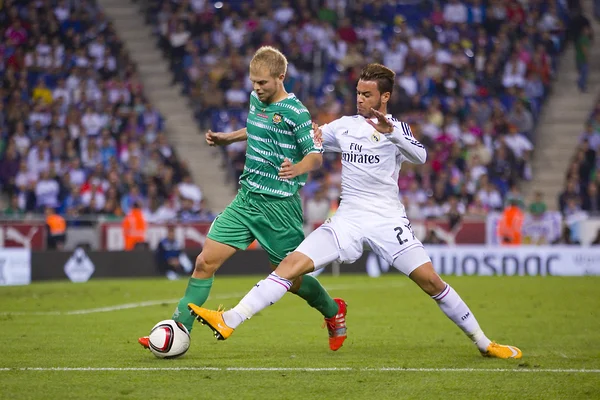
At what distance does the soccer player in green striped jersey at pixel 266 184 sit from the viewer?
8445 millimetres

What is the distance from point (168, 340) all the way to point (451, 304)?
7.57 ft

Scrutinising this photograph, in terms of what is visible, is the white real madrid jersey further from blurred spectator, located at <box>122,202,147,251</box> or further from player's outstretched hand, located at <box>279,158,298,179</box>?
blurred spectator, located at <box>122,202,147,251</box>

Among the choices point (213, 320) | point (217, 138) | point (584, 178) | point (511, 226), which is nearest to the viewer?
point (213, 320)

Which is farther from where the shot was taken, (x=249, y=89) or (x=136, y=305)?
(x=249, y=89)

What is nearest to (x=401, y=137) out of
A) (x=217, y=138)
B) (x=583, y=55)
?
(x=217, y=138)

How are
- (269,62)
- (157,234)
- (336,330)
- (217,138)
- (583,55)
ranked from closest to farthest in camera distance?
(269,62) < (217,138) < (336,330) < (157,234) < (583,55)

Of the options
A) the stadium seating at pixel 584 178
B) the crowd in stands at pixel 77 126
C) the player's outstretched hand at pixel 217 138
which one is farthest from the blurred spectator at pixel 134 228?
the player's outstretched hand at pixel 217 138

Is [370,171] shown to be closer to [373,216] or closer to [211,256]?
[373,216]

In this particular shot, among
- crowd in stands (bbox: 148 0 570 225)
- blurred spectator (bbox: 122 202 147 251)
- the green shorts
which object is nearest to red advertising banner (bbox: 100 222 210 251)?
blurred spectator (bbox: 122 202 147 251)

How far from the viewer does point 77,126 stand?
26203 mm

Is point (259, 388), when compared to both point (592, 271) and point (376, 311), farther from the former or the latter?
point (592, 271)

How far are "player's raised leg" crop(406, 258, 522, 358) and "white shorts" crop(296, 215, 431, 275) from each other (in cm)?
4

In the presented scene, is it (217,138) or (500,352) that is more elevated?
(217,138)

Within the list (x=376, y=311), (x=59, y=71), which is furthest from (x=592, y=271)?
(x=59, y=71)
